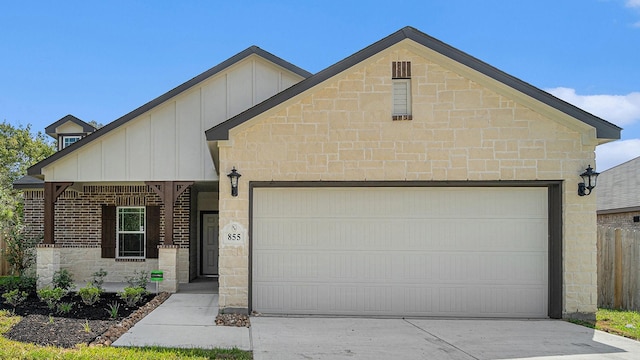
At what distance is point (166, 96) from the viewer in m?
12.1

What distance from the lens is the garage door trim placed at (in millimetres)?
8805

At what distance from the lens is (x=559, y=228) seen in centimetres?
881

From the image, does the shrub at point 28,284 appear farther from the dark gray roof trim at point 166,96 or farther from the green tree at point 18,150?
the green tree at point 18,150

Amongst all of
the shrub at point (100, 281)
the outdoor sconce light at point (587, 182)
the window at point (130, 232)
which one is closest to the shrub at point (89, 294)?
the shrub at point (100, 281)

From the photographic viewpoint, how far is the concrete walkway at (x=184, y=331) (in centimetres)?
686

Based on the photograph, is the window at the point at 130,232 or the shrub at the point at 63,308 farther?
the window at the point at 130,232

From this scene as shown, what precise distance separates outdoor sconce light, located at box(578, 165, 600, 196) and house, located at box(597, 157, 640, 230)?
6.93 m

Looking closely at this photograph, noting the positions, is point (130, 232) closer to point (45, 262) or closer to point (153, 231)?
point (153, 231)

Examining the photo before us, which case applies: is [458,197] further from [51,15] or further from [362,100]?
[51,15]

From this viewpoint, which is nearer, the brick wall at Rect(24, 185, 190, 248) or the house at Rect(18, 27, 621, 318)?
the house at Rect(18, 27, 621, 318)

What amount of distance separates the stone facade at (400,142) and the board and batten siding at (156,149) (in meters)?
3.79

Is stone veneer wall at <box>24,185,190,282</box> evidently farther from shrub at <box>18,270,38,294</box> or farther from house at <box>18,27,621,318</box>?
house at <box>18,27,621,318</box>

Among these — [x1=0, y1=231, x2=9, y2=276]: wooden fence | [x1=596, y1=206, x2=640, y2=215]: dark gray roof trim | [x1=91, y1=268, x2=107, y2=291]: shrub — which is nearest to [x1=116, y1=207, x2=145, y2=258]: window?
[x1=91, y1=268, x2=107, y2=291]: shrub

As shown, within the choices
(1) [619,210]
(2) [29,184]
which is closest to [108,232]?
(2) [29,184]
